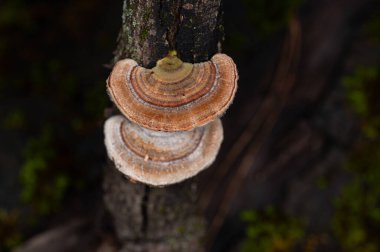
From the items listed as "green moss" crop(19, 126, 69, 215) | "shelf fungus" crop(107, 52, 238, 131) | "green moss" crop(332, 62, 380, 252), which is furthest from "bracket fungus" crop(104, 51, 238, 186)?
"green moss" crop(332, 62, 380, 252)

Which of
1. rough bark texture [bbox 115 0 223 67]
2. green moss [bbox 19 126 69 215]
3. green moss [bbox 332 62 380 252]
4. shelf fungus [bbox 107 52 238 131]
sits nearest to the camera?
shelf fungus [bbox 107 52 238 131]

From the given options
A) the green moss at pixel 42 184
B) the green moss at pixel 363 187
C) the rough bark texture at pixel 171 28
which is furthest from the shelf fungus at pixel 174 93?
the green moss at pixel 363 187

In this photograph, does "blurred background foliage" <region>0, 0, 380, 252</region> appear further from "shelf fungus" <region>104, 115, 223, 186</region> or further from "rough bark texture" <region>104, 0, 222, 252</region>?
"shelf fungus" <region>104, 115, 223, 186</region>

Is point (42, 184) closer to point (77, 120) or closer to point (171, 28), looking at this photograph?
point (77, 120)

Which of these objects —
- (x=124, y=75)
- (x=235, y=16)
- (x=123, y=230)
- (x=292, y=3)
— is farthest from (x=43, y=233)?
(x=292, y=3)

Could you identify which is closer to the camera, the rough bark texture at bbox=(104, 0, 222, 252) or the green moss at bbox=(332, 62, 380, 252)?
the rough bark texture at bbox=(104, 0, 222, 252)

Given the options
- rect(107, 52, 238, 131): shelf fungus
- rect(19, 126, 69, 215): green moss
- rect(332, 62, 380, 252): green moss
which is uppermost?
rect(107, 52, 238, 131): shelf fungus

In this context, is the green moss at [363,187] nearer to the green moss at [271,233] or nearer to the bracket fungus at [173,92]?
the green moss at [271,233]

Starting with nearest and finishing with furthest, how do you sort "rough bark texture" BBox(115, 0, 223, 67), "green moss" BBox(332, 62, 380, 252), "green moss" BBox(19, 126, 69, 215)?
"rough bark texture" BBox(115, 0, 223, 67) → "green moss" BBox(332, 62, 380, 252) → "green moss" BBox(19, 126, 69, 215)
